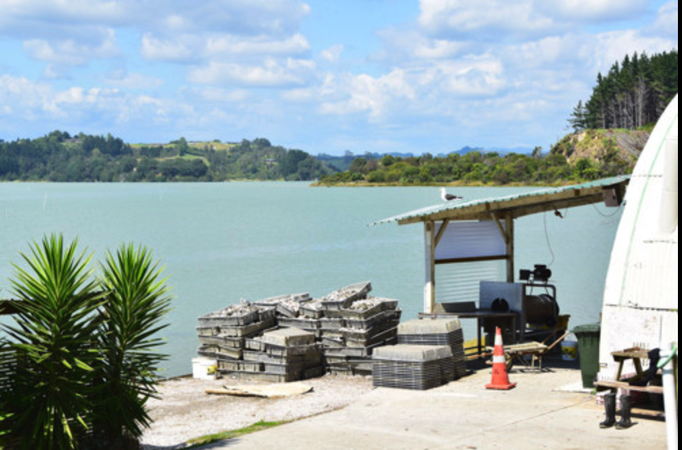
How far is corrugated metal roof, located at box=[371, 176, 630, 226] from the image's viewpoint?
15.3 meters

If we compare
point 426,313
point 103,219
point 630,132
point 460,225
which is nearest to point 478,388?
point 426,313

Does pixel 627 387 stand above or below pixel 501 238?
below

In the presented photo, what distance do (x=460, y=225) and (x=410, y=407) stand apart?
6.54 m

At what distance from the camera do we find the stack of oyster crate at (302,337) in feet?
54.9

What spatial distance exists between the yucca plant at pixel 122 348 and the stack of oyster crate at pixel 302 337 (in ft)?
20.3

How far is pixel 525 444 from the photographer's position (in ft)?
34.2

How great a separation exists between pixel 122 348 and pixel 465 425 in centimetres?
438

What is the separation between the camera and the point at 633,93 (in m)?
174

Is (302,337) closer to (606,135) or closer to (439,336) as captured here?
(439,336)

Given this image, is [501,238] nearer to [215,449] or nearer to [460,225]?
[460,225]

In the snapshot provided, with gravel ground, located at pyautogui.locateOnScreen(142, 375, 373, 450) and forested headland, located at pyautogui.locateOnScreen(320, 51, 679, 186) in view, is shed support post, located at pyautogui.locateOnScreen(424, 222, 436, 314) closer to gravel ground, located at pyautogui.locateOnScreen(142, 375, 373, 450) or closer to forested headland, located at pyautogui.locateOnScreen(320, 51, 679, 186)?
gravel ground, located at pyautogui.locateOnScreen(142, 375, 373, 450)

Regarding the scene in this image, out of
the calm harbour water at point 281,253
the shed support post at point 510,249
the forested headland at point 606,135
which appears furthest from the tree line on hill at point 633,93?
the shed support post at point 510,249

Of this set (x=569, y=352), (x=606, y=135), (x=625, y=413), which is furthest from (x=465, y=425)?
(x=606, y=135)

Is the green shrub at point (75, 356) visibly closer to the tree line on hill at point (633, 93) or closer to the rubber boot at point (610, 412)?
the rubber boot at point (610, 412)
